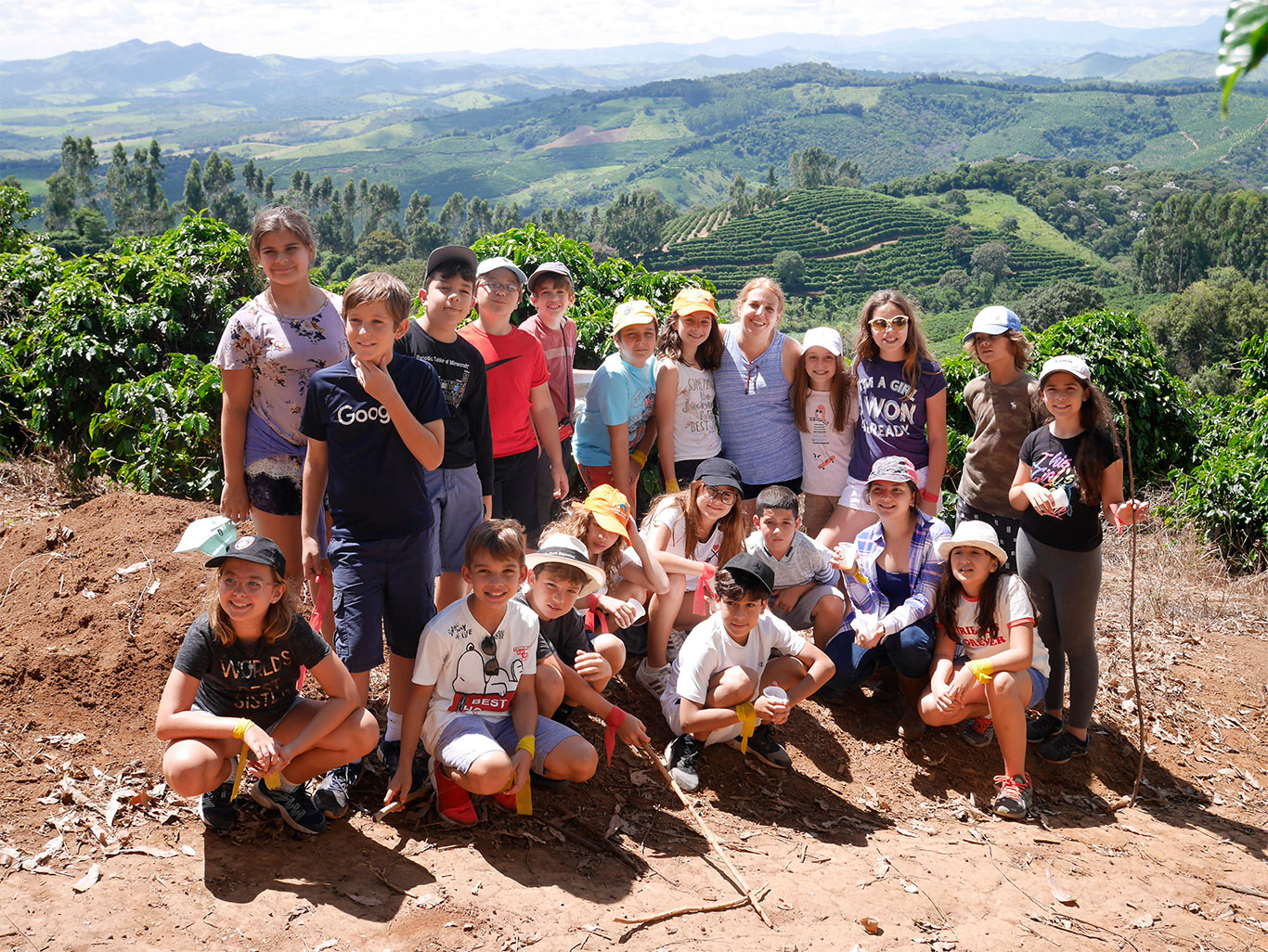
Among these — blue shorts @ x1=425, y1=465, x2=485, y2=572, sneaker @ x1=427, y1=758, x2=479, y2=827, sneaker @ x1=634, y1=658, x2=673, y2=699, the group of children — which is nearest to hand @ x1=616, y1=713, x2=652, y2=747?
the group of children

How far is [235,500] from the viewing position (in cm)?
388

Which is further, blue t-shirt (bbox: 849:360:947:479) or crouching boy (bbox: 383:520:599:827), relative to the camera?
blue t-shirt (bbox: 849:360:947:479)

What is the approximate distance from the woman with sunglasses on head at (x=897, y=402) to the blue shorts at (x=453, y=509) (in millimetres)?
1875

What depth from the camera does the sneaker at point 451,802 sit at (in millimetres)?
3570

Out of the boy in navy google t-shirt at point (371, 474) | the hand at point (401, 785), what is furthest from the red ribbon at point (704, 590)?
the hand at point (401, 785)

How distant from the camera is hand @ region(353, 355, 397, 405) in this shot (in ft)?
11.2

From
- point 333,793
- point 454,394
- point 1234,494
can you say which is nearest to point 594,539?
point 454,394

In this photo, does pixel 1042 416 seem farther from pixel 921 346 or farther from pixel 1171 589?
pixel 1171 589

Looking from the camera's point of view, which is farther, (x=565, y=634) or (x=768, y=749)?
(x=768, y=749)

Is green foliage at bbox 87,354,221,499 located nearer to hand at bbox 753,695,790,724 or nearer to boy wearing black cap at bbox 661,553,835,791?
boy wearing black cap at bbox 661,553,835,791

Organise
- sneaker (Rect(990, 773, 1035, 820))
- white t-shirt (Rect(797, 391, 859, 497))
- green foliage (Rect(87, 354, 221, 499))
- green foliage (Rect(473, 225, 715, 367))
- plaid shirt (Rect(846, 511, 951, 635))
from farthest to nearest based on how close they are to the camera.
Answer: green foliage (Rect(473, 225, 715, 367))
green foliage (Rect(87, 354, 221, 499))
white t-shirt (Rect(797, 391, 859, 497))
plaid shirt (Rect(846, 511, 951, 635))
sneaker (Rect(990, 773, 1035, 820))

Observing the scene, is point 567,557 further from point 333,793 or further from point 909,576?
point 909,576

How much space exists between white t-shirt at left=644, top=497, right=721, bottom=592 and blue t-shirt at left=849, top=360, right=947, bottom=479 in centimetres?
90

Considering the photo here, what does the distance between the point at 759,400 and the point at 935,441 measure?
0.90 meters
